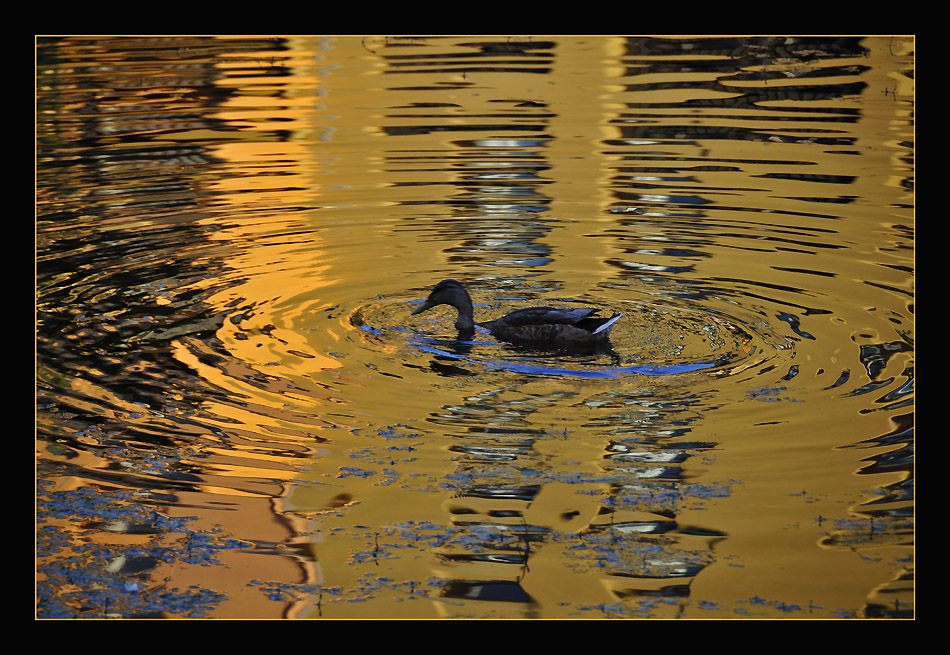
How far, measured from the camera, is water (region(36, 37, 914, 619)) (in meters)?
6.12

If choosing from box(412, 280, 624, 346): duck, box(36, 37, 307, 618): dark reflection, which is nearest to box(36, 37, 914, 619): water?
box(36, 37, 307, 618): dark reflection

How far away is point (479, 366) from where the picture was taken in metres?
8.64

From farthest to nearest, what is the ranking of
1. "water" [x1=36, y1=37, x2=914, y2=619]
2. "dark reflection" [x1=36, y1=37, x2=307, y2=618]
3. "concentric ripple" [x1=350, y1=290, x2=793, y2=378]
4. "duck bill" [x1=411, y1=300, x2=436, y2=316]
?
"duck bill" [x1=411, y1=300, x2=436, y2=316], "concentric ripple" [x1=350, y1=290, x2=793, y2=378], "dark reflection" [x1=36, y1=37, x2=307, y2=618], "water" [x1=36, y1=37, x2=914, y2=619]

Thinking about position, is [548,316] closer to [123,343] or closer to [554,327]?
[554,327]

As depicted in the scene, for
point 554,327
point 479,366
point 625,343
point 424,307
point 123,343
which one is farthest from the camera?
point 424,307

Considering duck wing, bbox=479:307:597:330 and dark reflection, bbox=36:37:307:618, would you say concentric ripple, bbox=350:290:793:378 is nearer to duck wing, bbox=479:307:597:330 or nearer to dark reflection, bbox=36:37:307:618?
duck wing, bbox=479:307:597:330

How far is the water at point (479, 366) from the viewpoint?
612 cm

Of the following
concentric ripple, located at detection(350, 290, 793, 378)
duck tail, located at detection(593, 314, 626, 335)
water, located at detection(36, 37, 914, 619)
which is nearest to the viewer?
water, located at detection(36, 37, 914, 619)

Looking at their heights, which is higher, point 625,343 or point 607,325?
point 607,325

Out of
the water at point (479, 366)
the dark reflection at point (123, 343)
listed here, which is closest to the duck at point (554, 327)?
the water at point (479, 366)

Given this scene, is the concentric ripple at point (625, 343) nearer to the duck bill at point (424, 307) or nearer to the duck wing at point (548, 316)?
the duck bill at point (424, 307)

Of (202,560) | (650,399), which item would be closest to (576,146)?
(650,399)

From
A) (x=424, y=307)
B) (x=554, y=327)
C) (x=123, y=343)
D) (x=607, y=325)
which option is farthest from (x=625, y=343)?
(x=123, y=343)

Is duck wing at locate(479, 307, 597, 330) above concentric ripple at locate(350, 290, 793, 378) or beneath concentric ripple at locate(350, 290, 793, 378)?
above
